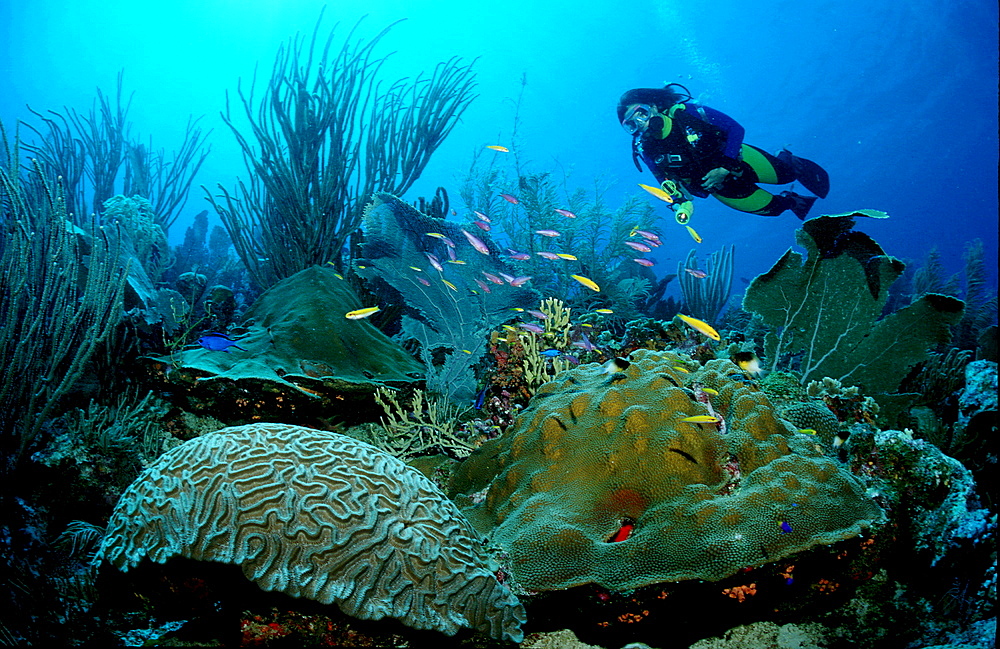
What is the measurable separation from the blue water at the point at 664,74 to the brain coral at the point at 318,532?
35733mm

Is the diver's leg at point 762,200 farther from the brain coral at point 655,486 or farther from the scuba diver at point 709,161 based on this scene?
the brain coral at point 655,486

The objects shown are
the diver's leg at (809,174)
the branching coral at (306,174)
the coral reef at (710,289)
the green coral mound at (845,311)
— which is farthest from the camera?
the coral reef at (710,289)

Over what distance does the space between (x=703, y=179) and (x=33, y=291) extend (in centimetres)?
611

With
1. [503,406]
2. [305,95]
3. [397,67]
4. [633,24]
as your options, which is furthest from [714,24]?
[503,406]

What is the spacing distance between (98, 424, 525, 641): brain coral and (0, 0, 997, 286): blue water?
35733 millimetres

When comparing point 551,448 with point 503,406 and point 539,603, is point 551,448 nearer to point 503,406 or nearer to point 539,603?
point 539,603

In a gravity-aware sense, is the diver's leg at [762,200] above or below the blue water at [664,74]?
below

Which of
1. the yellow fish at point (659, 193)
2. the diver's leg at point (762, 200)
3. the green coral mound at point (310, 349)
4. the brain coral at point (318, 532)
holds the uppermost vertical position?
the diver's leg at point (762, 200)

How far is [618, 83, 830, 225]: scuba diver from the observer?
4.75 metres

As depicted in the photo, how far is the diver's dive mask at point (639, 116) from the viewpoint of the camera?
5.08m

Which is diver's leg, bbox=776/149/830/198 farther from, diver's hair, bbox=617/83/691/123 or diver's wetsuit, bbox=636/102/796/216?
diver's hair, bbox=617/83/691/123

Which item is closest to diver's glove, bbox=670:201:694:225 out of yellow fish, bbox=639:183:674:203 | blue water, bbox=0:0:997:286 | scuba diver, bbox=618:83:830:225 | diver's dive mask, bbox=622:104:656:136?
scuba diver, bbox=618:83:830:225

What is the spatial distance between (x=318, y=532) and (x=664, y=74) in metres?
64.5

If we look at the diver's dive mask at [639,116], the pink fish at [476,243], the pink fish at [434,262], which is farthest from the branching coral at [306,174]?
the diver's dive mask at [639,116]
